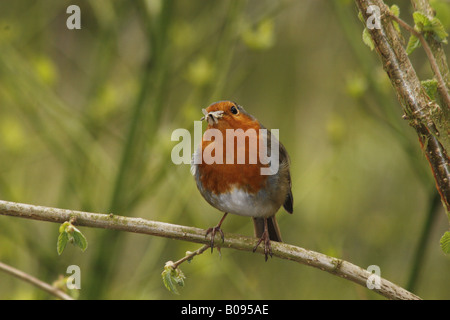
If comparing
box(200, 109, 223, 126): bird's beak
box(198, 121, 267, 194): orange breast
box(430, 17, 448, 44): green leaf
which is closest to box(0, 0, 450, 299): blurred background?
box(430, 17, 448, 44): green leaf

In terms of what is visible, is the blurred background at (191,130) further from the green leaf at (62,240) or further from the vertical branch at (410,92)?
the green leaf at (62,240)

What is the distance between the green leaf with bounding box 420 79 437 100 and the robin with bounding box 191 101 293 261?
1.17 metres

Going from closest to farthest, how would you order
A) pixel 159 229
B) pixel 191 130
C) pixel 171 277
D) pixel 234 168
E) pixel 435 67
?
pixel 435 67 → pixel 171 277 → pixel 159 229 → pixel 234 168 → pixel 191 130

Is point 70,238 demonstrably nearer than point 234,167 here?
Yes

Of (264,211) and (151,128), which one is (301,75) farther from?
(264,211)

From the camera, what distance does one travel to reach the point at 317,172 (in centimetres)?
422

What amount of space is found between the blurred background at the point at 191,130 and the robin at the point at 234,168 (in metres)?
0.43

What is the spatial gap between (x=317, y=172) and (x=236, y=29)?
117 centimetres

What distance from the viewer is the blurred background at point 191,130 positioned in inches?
146

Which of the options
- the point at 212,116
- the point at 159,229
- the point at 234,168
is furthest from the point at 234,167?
the point at 159,229

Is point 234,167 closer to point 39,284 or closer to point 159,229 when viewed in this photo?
point 159,229

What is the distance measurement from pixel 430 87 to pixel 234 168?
1.21 meters

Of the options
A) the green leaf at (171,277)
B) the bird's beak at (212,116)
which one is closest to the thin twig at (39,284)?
the green leaf at (171,277)

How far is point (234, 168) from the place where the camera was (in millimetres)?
2961
